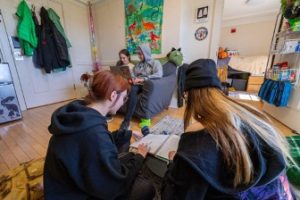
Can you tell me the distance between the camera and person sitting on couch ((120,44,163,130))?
1.84 metres

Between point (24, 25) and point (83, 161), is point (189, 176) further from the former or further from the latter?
point (24, 25)

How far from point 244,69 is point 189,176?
5.04 metres

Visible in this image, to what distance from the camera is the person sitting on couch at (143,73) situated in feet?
6.05

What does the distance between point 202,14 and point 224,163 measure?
2.49m

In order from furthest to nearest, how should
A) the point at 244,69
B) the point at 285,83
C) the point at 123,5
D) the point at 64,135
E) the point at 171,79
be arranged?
the point at 244,69
the point at 123,5
the point at 171,79
the point at 285,83
the point at 64,135

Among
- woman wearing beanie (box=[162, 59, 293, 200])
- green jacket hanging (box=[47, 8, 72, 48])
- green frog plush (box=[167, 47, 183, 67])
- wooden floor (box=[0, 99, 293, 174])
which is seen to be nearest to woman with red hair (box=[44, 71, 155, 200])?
woman wearing beanie (box=[162, 59, 293, 200])

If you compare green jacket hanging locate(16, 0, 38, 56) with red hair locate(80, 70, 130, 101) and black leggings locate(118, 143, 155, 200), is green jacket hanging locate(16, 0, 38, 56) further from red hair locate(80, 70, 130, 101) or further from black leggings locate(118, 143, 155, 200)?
black leggings locate(118, 143, 155, 200)

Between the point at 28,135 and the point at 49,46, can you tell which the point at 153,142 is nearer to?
the point at 28,135

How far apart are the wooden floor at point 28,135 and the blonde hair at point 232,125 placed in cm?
145

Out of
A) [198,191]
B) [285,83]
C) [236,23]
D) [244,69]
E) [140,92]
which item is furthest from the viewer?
[236,23]

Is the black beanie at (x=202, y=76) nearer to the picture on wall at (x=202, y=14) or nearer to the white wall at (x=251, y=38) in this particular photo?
the picture on wall at (x=202, y=14)

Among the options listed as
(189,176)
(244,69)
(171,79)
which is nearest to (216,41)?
(171,79)

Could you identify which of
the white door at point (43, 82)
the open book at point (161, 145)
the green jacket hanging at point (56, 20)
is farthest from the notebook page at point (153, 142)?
the green jacket hanging at point (56, 20)

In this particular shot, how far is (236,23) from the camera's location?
193 inches
